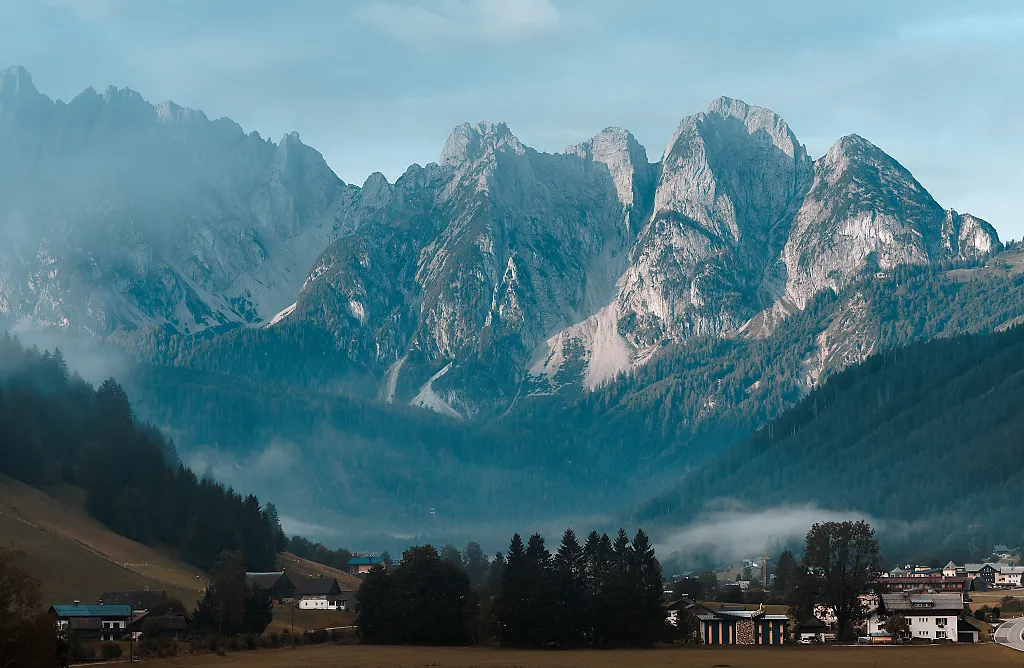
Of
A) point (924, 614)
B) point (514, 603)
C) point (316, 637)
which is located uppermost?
point (924, 614)

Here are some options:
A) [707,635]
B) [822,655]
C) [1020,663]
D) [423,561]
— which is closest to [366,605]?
[423,561]

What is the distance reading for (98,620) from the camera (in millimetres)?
176250

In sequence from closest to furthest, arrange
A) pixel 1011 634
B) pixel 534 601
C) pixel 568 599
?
pixel 534 601 < pixel 568 599 < pixel 1011 634

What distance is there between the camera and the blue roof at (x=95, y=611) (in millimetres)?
176125

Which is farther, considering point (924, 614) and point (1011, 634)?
point (924, 614)

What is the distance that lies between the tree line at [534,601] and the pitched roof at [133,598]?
28.5m

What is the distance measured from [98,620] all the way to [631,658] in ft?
215

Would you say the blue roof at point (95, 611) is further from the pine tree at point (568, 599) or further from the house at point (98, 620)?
the pine tree at point (568, 599)

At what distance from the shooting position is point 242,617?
18150cm

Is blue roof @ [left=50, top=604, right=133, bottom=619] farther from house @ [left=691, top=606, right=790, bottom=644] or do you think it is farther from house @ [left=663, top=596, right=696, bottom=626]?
house @ [left=691, top=606, right=790, bottom=644]

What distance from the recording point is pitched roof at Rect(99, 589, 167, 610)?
192 metres

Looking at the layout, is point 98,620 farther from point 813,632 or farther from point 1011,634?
point 1011,634

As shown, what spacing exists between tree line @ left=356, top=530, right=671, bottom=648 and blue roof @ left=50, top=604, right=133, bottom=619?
2753 centimetres

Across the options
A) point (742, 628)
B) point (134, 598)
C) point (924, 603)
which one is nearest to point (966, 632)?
point (924, 603)
